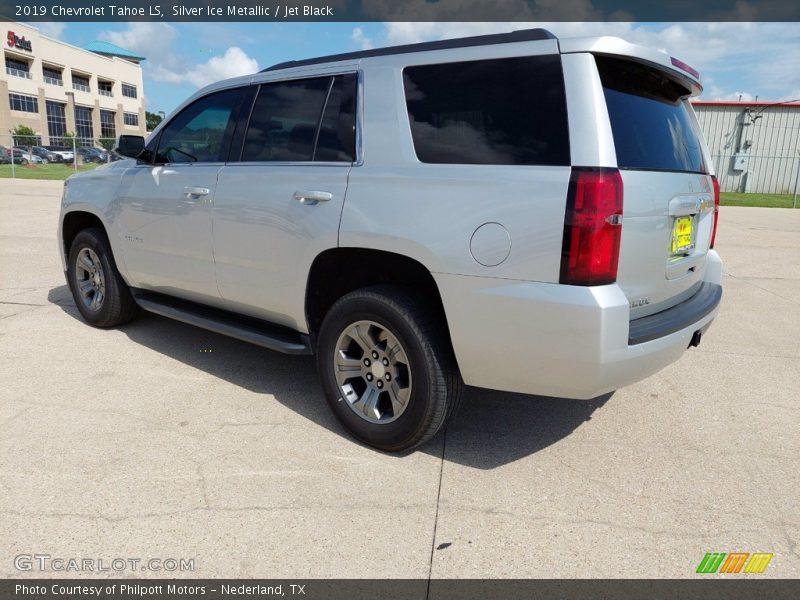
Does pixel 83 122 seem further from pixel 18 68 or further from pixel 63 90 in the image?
pixel 18 68

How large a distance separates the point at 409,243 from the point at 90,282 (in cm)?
356

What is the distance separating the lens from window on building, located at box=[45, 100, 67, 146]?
71.2 metres

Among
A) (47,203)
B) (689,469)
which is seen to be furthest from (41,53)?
(689,469)

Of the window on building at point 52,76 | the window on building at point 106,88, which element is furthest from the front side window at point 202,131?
the window on building at point 106,88

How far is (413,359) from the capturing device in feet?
9.62

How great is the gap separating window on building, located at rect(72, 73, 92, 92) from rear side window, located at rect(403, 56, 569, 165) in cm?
8523

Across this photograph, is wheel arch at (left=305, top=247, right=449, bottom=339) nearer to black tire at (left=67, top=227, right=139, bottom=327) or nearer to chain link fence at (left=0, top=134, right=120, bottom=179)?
black tire at (left=67, top=227, right=139, bottom=327)

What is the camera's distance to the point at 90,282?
17.0 ft

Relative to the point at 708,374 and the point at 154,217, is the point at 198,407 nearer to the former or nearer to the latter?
the point at 154,217

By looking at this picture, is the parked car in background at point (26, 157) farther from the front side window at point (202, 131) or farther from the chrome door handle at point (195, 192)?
the chrome door handle at point (195, 192)

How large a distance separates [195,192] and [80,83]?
3390 inches

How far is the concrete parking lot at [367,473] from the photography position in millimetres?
2404

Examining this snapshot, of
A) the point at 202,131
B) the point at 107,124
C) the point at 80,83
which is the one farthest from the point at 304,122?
the point at 107,124
